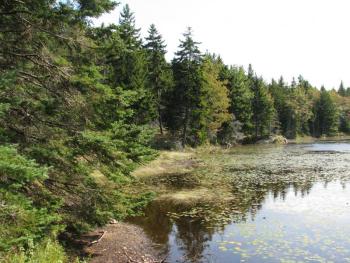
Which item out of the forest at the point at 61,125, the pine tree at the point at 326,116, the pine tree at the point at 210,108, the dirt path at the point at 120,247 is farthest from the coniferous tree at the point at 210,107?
the pine tree at the point at 326,116

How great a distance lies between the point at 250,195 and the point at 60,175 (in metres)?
14.8

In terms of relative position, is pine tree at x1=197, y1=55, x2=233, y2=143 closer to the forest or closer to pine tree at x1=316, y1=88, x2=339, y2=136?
the forest

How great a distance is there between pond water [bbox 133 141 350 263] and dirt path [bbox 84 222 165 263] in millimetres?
577

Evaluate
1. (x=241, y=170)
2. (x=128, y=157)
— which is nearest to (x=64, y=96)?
(x=128, y=157)

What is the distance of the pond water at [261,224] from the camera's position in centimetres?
1363

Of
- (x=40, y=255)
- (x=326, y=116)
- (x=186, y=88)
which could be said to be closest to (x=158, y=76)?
(x=186, y=88)

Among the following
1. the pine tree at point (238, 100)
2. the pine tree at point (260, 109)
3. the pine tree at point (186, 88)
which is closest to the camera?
the pine tree at point (186, 88)

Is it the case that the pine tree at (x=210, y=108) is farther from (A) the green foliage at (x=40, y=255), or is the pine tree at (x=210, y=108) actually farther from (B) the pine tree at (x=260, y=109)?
Answer: (A) the green foliage at (x=40, y=255)

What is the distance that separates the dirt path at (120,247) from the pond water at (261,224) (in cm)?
58

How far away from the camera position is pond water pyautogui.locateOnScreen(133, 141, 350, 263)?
44.7 feet

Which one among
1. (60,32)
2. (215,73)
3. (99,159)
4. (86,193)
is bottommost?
(86,193)

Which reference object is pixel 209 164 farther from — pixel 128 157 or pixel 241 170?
pixel 128 157

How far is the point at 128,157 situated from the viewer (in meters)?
12.8

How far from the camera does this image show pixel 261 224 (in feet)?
57.1
